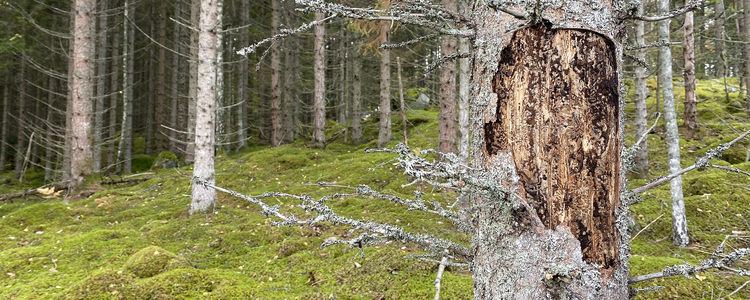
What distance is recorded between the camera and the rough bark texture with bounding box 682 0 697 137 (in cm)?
845

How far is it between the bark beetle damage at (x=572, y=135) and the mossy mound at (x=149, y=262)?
14.5ft

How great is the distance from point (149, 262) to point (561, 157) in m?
4.62

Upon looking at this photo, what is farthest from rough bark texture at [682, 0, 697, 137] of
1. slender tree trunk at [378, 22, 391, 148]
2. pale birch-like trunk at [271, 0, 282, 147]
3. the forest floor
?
pale birch-like trunk at [271, 0, 282, 147]

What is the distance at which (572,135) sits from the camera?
49.5 inches

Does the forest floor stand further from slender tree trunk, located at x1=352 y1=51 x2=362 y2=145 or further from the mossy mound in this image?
slender tree trunk, located at x1=352 y1=51 x2=362 y2=145

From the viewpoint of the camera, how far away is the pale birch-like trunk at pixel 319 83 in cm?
1136

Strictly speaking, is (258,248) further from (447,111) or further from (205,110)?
(447,111)

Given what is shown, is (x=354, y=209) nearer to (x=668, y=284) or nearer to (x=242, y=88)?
(x=668, y=284)

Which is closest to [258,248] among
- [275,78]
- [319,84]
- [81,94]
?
[81,94]

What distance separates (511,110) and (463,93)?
494 centimetres

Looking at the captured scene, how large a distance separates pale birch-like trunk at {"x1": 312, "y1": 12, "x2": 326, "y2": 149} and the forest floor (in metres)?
3.34

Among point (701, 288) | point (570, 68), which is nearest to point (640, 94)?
point (701, 288)

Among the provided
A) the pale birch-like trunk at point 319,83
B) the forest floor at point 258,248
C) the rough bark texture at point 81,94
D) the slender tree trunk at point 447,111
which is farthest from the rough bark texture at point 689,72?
the rough bark texture at point 81,94

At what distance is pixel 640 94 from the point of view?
7.19 metres
